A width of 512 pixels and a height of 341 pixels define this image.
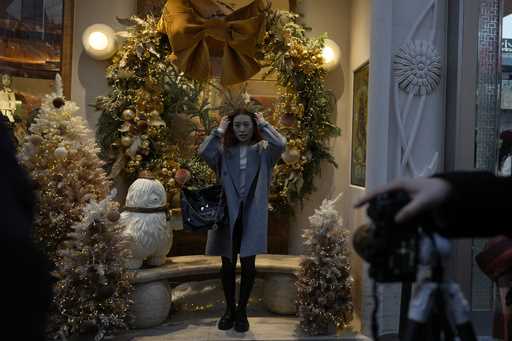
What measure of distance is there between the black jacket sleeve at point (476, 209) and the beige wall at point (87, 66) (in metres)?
4.31

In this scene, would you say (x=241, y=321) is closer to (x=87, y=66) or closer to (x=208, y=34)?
(x=208, y=34)

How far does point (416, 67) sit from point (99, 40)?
2927 mm

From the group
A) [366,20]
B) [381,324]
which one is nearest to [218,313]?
[381,324]

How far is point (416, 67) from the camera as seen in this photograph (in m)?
→ 3.96

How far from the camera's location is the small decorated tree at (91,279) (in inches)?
141

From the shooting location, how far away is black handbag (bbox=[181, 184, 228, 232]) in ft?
12.7

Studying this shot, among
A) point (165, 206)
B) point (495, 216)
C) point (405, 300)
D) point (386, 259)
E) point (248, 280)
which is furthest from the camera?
point (165, 206)

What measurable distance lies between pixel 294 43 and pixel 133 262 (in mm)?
2521

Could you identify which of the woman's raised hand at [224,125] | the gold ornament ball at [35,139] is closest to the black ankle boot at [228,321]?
the woman's raised hand at [224,125]

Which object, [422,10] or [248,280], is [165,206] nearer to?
[248,280]

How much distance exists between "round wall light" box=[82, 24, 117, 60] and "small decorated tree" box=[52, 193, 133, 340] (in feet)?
5.90

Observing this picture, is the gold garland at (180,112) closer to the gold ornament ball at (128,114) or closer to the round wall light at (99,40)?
the gold ornament ball at (128,114)

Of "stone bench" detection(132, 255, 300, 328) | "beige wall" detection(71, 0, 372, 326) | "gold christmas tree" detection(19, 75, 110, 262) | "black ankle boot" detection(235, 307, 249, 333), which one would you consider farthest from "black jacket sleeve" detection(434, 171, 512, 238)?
"beige wall" detection(71, 0, 372, 326)

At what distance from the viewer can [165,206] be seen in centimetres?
427
